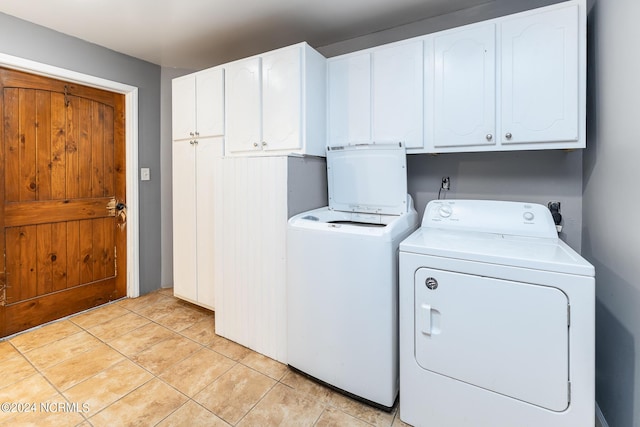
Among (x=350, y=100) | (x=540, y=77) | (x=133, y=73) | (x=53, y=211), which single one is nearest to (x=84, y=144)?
(x=53, y=211)

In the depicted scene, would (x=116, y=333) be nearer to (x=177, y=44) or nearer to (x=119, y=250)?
(x=119, y=250)

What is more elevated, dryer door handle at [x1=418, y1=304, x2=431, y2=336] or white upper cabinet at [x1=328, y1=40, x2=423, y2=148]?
white upper cabinet at [x1=328, y1=40, x2=423, y2=148]

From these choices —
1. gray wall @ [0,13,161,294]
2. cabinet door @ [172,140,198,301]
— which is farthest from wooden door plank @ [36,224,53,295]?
cabinet door @ [172,140,198,301]

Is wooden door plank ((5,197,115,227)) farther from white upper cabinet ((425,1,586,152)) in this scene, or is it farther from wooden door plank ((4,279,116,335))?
white upper cabinet ((425,1,586,152))

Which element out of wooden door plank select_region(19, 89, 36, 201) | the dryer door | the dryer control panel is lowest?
the dryer door

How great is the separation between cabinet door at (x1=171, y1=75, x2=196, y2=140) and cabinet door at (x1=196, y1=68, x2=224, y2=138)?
0.07 metres

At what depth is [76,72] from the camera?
96.5 inches

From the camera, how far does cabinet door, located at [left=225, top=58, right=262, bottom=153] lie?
7.00ft

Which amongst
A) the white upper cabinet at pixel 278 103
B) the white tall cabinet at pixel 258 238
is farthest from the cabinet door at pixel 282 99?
the white tall cabinet at pixel 258 238

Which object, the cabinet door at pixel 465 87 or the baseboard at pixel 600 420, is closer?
the baseboard at pixel 600 420

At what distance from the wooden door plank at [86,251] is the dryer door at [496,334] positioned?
112 inches

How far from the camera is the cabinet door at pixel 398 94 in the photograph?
6.09 ft

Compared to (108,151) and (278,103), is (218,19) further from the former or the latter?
(108,151)

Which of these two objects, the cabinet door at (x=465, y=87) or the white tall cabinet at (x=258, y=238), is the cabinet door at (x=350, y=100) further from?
the cabinet door at (x=465, y=87)
